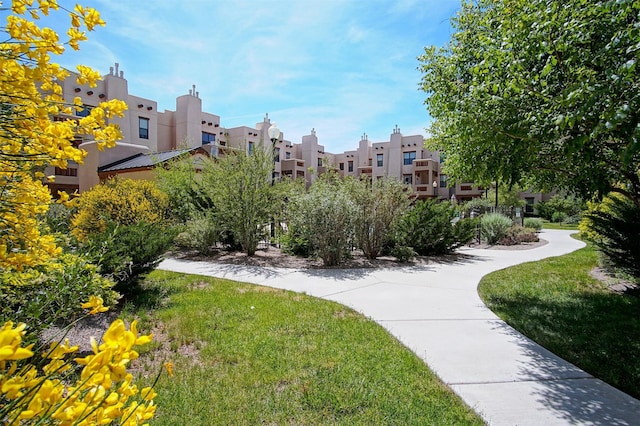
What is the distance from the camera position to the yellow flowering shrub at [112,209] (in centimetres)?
924

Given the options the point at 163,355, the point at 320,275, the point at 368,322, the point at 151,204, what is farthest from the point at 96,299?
the point at 151,204

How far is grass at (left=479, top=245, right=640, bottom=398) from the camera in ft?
13.5

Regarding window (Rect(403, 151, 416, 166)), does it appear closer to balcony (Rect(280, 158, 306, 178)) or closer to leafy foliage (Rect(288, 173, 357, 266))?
balcony (Rect(280, 158, 306, 178))

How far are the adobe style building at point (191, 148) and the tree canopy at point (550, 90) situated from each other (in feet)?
12.9

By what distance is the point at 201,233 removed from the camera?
450 inches

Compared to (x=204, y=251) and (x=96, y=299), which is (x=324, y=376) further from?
(x=204, y=251)

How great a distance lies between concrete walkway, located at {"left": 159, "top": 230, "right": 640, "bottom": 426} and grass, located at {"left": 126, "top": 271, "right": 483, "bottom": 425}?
1.11ft

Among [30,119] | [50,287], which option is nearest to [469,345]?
[50,287]

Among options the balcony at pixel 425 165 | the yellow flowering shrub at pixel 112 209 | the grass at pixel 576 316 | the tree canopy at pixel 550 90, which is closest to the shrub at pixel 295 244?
the yellow flowering shrub at pixel 112 209

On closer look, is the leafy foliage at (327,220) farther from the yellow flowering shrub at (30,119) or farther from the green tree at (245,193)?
the yellow flowering shrub at (30,119)

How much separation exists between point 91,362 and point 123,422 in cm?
24

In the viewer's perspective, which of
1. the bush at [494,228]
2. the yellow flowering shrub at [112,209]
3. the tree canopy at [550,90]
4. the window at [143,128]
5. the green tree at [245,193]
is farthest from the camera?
the window at [143,128]

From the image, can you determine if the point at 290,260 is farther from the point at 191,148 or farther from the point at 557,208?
the point at 557,208

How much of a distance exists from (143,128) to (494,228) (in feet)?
94.7
